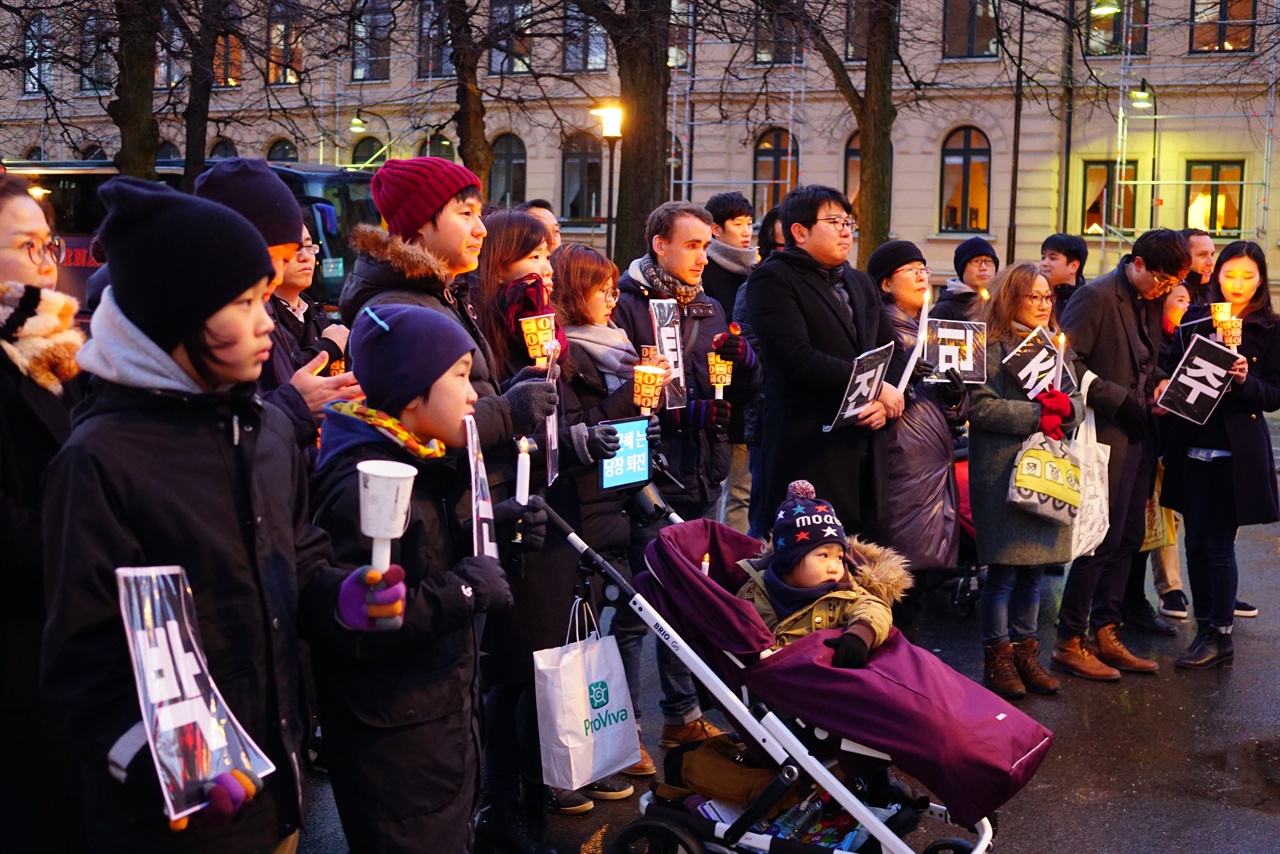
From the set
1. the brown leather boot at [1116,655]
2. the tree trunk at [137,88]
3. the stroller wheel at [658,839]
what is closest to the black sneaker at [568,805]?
the stroller wheel at [658,839]

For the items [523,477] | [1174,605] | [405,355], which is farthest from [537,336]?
[1174,605]

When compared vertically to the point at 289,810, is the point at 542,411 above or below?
above

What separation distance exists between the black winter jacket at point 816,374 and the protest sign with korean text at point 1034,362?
801 mm

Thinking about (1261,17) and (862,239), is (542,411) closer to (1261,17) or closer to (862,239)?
(862,239)

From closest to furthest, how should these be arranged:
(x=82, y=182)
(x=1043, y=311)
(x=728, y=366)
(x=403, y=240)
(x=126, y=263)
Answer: (x=126, y=263)
(x=403, y=240)
(x=728, y=366)
(x=1043, y=311)
(x=82, y=182)

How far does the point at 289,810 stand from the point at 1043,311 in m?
4.91

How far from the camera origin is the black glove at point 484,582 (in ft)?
10.6

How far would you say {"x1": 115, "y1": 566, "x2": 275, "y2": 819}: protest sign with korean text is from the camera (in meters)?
2.49

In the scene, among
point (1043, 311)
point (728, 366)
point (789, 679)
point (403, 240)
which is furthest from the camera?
point (1043, 311)

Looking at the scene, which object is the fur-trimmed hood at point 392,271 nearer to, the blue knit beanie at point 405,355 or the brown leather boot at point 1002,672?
the blue knit beanie at point 405,355

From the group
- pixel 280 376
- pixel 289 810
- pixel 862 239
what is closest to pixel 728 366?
pixel 280 376

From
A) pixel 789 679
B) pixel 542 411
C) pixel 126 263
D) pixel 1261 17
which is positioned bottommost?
pixel 789 679

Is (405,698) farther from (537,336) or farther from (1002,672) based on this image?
(1002,672)

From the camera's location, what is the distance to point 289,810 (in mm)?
2896
